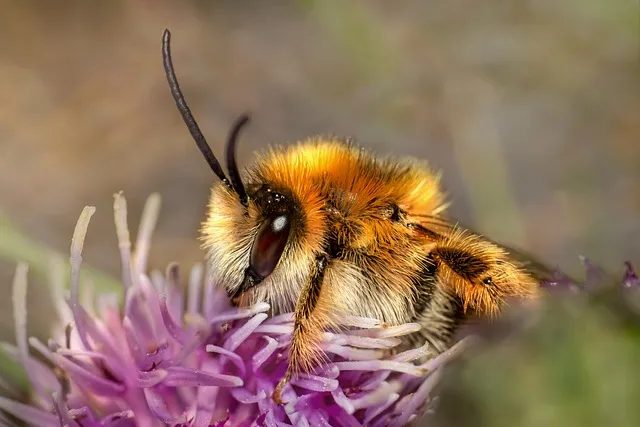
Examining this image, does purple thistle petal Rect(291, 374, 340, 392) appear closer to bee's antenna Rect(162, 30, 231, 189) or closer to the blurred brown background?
bee's antenna Rect(162, 30, 231, 189)

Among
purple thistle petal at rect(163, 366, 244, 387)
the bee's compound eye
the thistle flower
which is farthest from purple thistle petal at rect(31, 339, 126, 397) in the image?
the bee's compound eye

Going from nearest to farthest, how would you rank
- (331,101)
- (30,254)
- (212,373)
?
(212,373) → (30,254) → (331,101)

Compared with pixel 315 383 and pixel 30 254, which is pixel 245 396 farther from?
pixel 30 254

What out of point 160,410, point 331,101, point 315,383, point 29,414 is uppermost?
point 331,101

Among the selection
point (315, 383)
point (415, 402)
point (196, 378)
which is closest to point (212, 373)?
point (196, 378)

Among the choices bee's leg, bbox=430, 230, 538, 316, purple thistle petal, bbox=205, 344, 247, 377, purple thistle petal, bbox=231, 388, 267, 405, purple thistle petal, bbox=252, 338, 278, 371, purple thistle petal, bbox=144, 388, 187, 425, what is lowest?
purple thistle petal, bbox=144, 388, 187, 425

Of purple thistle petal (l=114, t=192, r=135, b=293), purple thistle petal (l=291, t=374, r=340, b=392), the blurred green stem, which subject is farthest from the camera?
the blurred green stem

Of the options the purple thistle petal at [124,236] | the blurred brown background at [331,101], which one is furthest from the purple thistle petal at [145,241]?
the blurred brown background at [331,101]

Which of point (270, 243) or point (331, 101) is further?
point (331, 101)
